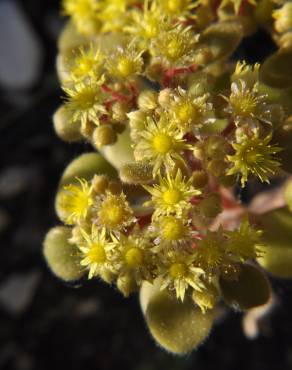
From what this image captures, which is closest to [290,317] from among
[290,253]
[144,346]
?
[144,346]

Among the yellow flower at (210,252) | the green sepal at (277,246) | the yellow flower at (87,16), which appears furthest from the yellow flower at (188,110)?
the yellow flower at (87,16)

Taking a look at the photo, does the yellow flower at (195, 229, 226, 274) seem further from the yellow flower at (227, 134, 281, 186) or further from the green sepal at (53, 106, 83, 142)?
the green sepal at (53, 106, 83, 142)

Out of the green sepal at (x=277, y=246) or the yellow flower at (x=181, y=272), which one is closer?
the yellow flower at (x=181, y=272)

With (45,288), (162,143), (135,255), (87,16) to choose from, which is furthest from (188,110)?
(45,288)

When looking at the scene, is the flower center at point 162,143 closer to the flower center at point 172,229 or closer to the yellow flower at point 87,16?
the flower center at point 172,229

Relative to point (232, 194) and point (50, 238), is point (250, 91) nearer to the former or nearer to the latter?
point (232, 194)

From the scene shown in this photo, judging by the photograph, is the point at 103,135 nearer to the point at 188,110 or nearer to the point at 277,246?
the point at 188,110
